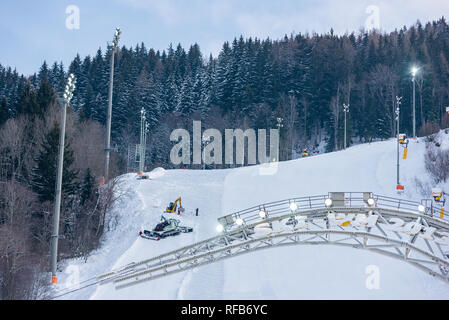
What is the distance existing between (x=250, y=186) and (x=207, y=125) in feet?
133

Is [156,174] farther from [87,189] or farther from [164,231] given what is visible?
[164,231]

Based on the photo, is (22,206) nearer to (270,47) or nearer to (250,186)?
(250,186)

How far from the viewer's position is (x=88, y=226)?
28828 millimetres

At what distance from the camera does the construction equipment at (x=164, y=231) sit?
88.5 ft

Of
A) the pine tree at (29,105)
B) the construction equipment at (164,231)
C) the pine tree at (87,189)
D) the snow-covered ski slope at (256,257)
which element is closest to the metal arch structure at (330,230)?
the snow-covered ski slope at (256,257)

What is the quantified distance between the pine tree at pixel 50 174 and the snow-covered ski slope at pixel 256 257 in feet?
16.2

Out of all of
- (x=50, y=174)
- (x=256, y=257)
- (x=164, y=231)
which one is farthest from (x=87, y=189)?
(x=256, y=257)

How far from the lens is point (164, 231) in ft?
89.5

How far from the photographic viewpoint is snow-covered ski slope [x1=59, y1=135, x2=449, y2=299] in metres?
20.0

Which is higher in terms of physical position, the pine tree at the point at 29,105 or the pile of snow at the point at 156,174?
the pine tree at the point at 29,105

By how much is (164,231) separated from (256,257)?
24.0 feet

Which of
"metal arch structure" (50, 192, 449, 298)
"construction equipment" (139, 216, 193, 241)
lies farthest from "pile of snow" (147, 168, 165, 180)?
"metal arch structure" (50, 192, 449, 298)

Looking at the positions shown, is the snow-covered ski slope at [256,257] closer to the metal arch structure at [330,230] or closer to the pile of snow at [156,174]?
the metal arch structure at [330,230]
